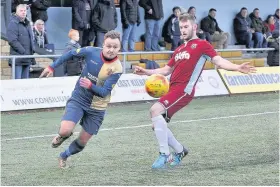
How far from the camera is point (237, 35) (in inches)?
1053

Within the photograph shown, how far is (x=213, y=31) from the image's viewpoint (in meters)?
25.0

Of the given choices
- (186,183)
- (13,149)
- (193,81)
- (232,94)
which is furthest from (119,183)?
(232,94)

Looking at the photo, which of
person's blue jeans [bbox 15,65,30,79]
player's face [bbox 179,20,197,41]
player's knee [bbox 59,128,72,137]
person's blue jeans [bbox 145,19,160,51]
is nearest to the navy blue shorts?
player's knee [bbox 59,128,72,137]

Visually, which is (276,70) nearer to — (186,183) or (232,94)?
(232,94)

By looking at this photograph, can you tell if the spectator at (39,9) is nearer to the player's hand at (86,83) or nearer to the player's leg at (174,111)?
the player's leg at (174,111)

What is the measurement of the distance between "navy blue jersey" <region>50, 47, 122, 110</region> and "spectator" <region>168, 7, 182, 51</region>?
13080mm

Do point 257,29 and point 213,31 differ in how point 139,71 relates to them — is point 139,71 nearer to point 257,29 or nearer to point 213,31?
point 213,31

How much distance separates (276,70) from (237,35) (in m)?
4.69

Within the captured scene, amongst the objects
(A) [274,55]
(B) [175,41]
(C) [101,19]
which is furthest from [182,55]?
(A) [274,55]

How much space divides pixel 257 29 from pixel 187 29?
53.7 feet

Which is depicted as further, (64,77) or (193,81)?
(64,77)

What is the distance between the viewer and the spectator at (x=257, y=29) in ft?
85.9

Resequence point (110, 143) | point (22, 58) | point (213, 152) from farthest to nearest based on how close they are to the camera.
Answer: point (22, 58)
point (110, 143)
point (213, 152)

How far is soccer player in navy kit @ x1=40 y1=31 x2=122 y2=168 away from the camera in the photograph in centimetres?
1002
